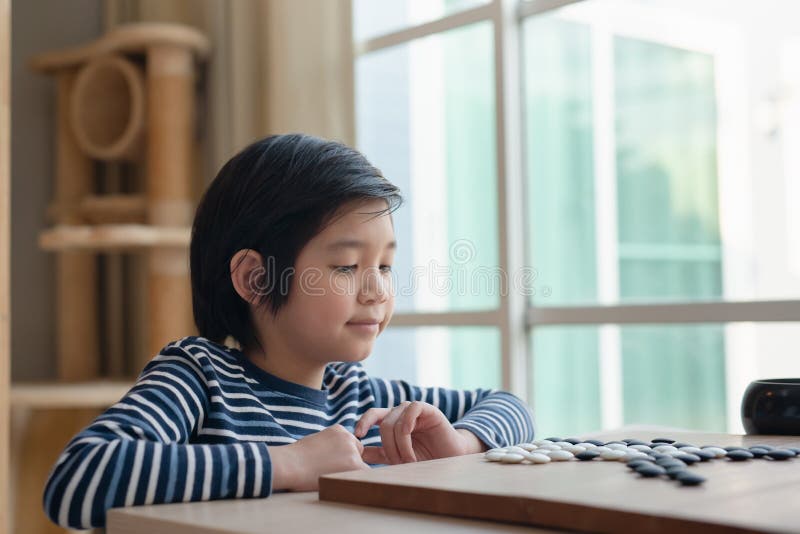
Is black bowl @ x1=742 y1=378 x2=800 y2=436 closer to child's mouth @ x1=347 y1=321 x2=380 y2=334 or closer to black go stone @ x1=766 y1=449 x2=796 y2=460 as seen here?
black go stone @ x1=766 y1=449 x2=796 y2=460

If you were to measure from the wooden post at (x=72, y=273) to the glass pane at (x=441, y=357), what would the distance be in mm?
828

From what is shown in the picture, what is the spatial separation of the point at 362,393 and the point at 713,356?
949 mm

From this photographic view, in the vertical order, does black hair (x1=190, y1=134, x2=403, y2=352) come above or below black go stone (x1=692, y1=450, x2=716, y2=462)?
above

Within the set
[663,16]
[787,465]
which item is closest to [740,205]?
[663,16]

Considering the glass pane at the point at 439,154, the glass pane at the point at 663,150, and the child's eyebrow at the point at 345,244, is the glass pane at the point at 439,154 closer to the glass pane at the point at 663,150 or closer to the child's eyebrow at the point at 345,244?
the glass pane at the point at 663,150

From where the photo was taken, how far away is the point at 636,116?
80.0 inches

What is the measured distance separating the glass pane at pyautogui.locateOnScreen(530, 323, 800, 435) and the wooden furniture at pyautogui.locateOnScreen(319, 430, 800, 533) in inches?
40.8

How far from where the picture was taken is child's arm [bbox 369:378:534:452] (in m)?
1.17

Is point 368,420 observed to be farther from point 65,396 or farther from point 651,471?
point 65,396

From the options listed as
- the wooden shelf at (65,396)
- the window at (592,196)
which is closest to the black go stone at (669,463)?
the window at (592,196)

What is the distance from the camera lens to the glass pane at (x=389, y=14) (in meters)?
2.41

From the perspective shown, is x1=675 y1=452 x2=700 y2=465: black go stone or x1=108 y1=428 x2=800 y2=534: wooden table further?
x1=675 y1=452 x2=700 y2=465: black go stone

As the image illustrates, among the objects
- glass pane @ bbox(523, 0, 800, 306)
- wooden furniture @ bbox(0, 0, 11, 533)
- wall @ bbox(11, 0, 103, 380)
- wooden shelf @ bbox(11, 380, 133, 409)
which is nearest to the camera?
wooden furniture @ bbox(0, 0, 11, 533)

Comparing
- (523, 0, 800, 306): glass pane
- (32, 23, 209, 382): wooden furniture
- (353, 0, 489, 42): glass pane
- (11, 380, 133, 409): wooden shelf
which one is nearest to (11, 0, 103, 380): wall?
(32, 23, 209, 382): wooden furniture
